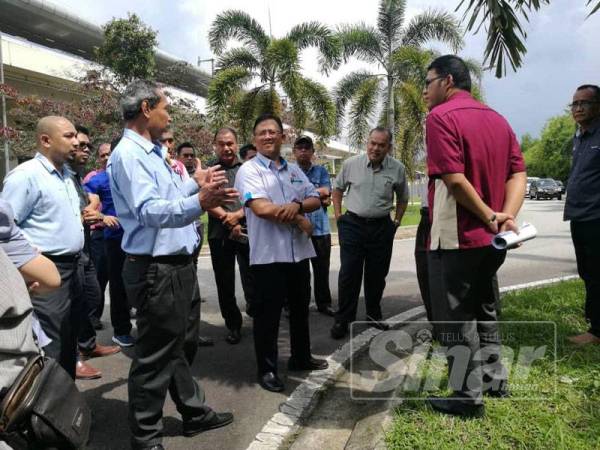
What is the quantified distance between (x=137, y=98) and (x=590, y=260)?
11.6 ft

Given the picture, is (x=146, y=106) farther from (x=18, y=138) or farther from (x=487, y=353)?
(x=18, y=138)

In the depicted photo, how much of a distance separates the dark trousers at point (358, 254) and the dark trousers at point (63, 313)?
2419 mm

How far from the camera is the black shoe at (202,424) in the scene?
3.00 metres

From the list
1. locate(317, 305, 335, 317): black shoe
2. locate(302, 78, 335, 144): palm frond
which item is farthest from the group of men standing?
locate(302, 78, 335, 144): palm frond

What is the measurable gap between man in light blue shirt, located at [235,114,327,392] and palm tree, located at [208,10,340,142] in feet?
42.2

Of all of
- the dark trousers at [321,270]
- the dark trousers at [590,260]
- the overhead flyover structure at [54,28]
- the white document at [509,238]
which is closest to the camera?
the white document at [509,238]

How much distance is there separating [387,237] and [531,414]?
2.27m

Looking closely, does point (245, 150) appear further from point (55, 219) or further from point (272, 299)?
point (55, 219)

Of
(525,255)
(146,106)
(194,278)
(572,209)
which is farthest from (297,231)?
(525,255)

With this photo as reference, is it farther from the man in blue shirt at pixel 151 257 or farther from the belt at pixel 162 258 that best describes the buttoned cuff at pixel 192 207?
the belt at pixel 162 258

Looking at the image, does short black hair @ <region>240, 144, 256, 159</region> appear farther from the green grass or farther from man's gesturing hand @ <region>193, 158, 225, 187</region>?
the green grass

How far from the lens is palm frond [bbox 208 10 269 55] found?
55.4ft

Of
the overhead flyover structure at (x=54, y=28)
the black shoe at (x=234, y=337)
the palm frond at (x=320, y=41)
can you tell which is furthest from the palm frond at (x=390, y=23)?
the black shoe at (x=234, y=337)

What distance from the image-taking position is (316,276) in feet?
18.5
